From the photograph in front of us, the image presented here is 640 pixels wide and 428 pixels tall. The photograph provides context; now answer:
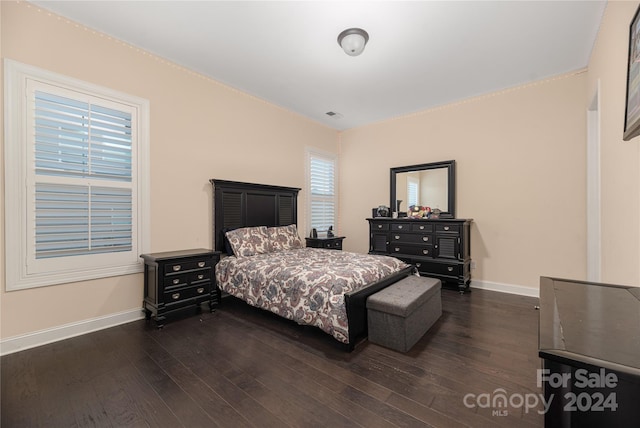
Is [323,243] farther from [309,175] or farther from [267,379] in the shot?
[267,379]

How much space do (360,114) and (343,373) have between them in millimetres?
4296

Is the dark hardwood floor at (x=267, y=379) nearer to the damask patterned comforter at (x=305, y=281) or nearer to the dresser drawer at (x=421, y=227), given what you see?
the damask patterned comforter at (x=305, y=281)

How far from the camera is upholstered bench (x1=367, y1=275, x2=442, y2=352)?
227 centimetres

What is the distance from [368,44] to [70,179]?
3.29 m

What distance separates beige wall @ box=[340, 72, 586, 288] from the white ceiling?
0.32m

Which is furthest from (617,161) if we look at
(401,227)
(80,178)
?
(80,178)

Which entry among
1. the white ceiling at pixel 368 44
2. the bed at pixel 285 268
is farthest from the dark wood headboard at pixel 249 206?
the white ceiling at pixel 368 44

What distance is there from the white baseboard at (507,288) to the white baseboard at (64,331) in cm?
461

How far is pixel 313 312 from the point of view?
2.45m

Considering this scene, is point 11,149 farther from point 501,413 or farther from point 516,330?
point 516,330

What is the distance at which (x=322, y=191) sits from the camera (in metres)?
5.59

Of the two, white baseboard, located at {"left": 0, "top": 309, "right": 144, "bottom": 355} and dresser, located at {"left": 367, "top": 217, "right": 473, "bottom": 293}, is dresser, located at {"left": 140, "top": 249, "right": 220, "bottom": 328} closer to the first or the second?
white baseboard, located at {"left": 0, "top": 309, "right": 144, "bottom": 355}

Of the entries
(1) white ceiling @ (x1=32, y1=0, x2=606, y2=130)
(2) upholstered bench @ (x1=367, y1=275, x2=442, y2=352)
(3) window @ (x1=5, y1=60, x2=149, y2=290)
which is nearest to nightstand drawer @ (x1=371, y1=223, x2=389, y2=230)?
(2) upholstered bench @ (x1=367, y1=275, x2=442, y2=352)

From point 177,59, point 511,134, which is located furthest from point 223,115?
point 511,134
